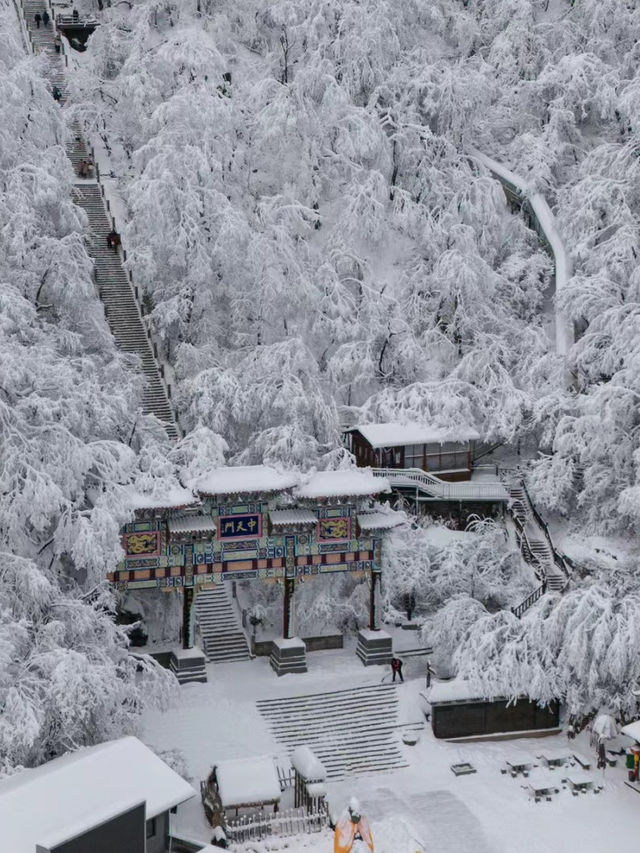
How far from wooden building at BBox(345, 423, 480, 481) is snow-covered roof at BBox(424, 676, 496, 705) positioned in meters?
10.2

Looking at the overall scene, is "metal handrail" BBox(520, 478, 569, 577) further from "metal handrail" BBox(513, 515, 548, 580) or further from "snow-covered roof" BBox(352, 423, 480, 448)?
"snow-covered roof" BBox(352, 423, 480, 448)

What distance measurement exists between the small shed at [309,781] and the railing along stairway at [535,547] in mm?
8771

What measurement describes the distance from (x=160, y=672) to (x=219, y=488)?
5.63 m

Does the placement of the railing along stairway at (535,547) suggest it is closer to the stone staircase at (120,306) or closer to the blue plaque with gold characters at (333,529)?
the blue plaque with gold characters at (333,529)

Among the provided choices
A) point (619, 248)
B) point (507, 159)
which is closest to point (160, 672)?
point (619, 248)

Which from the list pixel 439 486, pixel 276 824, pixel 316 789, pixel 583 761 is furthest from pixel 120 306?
pixel 583 761

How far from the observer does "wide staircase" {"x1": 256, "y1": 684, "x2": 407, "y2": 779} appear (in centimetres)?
2930

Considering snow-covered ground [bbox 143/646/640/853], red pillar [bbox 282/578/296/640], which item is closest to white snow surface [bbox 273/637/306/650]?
red pillar [bbox 282/578/296/640]

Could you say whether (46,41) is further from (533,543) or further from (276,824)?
(276,824)

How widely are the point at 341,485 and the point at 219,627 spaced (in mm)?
5633

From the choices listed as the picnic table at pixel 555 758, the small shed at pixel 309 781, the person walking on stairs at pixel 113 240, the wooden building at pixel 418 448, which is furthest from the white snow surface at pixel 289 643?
the person walking on stairs at pixel 113 240

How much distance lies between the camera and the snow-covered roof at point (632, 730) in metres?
27.6

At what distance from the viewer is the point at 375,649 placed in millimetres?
33312

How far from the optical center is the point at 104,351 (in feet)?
128
